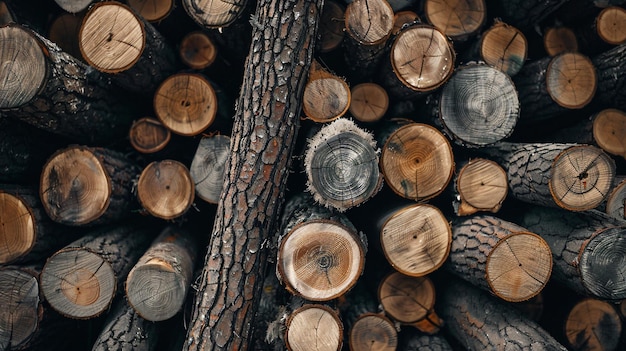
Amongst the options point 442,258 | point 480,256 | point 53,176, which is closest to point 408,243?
point 442,258

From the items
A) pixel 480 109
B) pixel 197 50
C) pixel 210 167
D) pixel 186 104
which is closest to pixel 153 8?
pixel 197 50

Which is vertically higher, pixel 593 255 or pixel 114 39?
pixel 114 39

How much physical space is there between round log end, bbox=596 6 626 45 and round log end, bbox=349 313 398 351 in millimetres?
2453

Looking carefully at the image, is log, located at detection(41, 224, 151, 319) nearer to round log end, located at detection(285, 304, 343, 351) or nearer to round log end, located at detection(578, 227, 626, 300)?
round log end, located at detection(285, 304, 343, 351)

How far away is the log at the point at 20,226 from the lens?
2.52 meters

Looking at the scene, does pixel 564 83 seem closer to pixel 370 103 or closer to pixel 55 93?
pixel 370 103

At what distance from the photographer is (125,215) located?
9.22ft

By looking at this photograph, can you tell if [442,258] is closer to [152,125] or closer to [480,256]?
[480,256]

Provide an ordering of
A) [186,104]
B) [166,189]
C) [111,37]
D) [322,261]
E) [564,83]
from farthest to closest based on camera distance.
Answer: [564,83], [186,104], [166,189], [111,37], [322,261]

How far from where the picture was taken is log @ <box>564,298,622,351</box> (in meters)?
2.82

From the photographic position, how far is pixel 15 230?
2.55 meters

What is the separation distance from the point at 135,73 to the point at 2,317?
1583 mm

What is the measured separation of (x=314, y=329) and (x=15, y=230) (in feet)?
5.94

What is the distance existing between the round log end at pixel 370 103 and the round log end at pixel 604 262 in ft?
4.50
